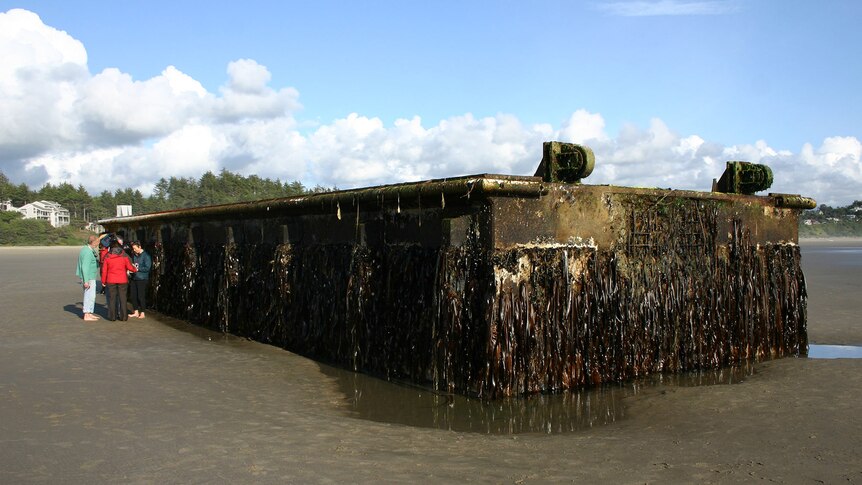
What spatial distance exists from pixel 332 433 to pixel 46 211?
113386 mm

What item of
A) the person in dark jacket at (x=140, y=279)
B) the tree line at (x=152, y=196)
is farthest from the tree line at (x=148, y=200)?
the person in dark jacket at (x=140, y=279)

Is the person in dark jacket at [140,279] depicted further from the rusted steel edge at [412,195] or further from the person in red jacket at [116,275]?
the rusted steel edge at [412,195]

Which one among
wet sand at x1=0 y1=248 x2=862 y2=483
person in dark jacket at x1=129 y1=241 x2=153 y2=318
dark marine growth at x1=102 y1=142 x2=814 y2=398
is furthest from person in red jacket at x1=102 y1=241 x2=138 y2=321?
wet sand at x1=0 y1=248 x2=862 y2=483

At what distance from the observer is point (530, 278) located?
5.95 m

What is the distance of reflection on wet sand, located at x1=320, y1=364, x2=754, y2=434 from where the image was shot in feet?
17.4

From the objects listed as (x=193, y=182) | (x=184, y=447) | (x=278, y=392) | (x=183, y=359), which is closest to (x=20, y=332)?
(x=183, y=359)

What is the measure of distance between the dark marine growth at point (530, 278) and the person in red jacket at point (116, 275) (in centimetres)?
309

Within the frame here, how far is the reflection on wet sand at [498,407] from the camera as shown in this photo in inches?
209

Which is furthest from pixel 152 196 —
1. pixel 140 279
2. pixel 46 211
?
pixel 140 279

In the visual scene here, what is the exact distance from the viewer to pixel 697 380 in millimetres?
6965

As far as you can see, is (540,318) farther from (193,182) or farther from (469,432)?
(193,182)

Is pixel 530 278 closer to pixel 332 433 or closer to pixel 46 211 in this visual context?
pixel 332 433

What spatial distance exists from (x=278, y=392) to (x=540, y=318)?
102 inches

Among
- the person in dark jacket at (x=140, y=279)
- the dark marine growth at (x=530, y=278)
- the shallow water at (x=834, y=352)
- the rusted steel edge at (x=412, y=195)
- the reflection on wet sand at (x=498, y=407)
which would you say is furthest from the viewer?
the person in dark jacket at (x=140, y=279)
